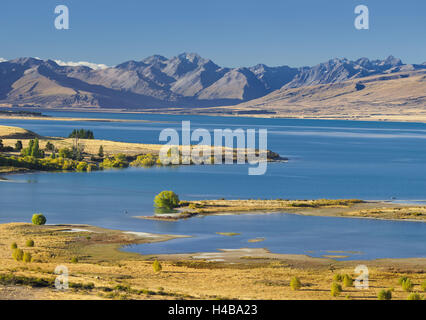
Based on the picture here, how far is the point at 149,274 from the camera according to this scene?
155 ft

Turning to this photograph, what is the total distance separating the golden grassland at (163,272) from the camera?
3919 cm

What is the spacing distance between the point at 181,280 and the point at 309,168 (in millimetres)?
108430

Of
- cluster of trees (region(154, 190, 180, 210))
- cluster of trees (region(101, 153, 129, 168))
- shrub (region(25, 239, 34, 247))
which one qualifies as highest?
cluster of trees (region(101, 153, 129, 168))

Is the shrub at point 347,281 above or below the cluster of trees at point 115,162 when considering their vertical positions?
below

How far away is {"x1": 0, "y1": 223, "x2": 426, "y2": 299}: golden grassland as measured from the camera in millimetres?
39188

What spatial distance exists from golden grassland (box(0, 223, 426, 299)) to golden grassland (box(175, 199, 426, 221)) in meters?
20.0

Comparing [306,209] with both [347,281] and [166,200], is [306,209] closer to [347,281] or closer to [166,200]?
[166,200]

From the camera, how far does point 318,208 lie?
3460 inches

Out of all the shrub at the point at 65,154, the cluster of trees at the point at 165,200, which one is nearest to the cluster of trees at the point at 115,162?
the shrub at the point at 65,154

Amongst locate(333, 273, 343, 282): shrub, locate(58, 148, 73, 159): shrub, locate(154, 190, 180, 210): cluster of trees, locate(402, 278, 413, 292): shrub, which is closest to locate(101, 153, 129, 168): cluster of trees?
locate(58, 148, 73, 159): shrub

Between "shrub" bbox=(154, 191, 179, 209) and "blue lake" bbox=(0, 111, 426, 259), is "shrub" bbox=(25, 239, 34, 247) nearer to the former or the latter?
"blue lake" bbox=(0, 111, 426, 259)

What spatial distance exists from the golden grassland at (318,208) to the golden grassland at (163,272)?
19978mm

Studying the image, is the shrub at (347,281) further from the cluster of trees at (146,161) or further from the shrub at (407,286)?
the cluster of trees at (146,161)

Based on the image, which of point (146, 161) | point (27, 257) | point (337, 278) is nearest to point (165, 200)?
point (27, 257)
